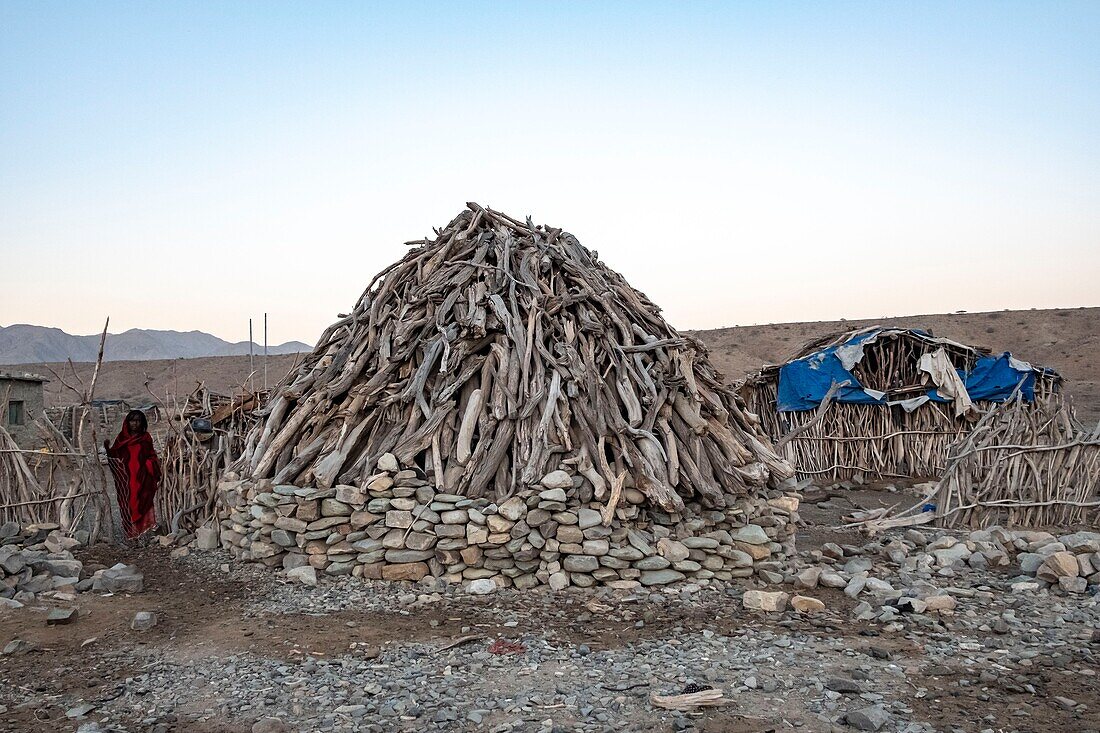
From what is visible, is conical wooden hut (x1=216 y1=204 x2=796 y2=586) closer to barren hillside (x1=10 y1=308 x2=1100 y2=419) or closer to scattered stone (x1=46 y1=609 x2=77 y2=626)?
scattered stone (x1=46 y1=609 x2=77 y2=626)

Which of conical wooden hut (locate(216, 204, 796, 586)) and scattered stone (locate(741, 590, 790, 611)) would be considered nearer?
scattered stone (locate(741, 590, 790, 611))

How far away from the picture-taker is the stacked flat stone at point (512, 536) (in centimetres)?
663

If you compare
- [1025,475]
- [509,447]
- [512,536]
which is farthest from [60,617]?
[1025,475]

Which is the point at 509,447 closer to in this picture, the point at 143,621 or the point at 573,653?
the point at 573,653

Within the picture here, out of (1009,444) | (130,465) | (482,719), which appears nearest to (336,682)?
(482,719)

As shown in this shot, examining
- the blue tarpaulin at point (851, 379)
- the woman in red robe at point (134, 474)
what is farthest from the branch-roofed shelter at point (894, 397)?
the woman in red robe at point (134, 474)

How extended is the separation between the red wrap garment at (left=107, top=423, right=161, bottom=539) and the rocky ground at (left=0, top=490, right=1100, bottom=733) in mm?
1342

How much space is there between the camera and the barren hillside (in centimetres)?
3350

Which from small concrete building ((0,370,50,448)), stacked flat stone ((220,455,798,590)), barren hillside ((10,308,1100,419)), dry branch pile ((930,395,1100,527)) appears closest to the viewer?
stacked flat stone ((220,455,798,590))

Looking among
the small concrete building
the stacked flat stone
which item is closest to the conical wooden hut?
the stacked flat stone

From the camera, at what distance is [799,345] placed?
3481 centimetres

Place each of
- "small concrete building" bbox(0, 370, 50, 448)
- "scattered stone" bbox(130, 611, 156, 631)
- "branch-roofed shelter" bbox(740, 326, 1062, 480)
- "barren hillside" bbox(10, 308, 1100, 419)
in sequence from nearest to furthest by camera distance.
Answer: "scattered stone" bbox(130, 611, 156, 631), "branch-roofed shelter" bbox(740, 326, 1062, 480), "small concrete building" bbox(0, 370, 50, 448), "barren hillside" bbox(10, 308, 1100, 419)

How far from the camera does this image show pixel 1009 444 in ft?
30.3

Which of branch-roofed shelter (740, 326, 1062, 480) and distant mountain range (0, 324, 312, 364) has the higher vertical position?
distant mountain range (0, 324, 312, 364)
